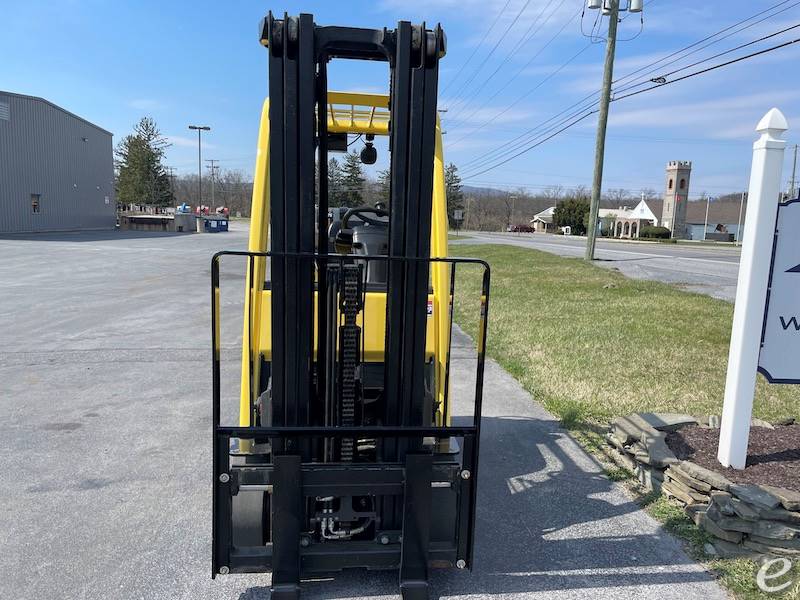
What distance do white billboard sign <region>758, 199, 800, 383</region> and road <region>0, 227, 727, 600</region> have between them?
1.43 meters

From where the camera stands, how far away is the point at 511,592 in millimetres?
3088

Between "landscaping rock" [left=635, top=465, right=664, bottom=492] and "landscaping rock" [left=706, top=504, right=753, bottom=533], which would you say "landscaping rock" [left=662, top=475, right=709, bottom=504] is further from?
"landscaping rock" [left=706, top=504, right=753, bottom=533]

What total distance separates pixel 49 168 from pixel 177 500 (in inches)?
1757

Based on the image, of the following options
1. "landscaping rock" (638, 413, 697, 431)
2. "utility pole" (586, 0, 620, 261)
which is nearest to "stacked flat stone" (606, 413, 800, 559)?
"landscaping rock" (638, 413, 697, 431)

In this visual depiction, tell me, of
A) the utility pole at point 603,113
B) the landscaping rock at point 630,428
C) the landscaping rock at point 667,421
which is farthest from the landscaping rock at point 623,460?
the utility pole at point 603,113

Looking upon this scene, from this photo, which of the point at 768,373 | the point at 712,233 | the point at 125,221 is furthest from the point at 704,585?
the point at 712,233

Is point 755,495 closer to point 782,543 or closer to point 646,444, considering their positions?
point 782,543

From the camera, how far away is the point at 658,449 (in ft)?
14.3

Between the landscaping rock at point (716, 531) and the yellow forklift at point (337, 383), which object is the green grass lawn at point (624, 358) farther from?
the yellow forklift at point (337, 383)

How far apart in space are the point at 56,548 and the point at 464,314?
9952mm

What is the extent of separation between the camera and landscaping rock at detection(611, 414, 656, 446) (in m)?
4.66

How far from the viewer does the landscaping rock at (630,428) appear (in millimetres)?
4664

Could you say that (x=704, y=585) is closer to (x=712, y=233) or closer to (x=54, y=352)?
(x=54, y=352)
